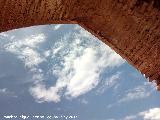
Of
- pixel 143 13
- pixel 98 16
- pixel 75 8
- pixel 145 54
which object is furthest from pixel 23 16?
pixel 145 54

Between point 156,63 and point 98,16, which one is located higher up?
point 98,16

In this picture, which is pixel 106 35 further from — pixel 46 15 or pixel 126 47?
pixel 46 15

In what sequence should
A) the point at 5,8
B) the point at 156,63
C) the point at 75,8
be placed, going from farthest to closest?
the point at 156,63 < the point at 75,8 < the point at 5,8

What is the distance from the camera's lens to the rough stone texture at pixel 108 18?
2895 millimetres

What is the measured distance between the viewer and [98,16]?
3080mm

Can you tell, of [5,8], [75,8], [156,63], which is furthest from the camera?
[156,63]

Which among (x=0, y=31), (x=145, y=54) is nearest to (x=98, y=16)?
(x=145, y=54)

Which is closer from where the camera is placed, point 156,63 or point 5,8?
point 5,8

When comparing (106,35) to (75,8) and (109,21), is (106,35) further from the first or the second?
(75,8)

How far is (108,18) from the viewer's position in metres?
3.08

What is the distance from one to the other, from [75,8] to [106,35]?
1.58 feet

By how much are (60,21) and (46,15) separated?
215mm

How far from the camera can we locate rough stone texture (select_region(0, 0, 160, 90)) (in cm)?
289

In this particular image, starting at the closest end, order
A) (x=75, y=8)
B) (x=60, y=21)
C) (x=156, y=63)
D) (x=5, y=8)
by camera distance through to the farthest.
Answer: (x=5, y=8) < (x=75, y=8) < (x=60, y=21) < (x=156, y=63)
